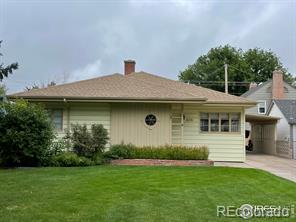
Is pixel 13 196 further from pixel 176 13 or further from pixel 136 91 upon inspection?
pixel 176 13

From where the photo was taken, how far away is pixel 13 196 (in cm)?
843

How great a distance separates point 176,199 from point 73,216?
7.93 feet

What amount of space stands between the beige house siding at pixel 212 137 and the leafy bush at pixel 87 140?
152 inches

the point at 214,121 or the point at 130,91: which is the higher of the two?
the point at 130,91

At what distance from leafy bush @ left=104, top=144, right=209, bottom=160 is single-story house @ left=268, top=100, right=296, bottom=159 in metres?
8.72

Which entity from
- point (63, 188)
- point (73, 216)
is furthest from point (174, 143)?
point (73, 216)

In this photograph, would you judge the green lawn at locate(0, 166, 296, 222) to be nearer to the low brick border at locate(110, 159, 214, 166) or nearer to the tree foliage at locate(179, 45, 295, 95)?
the low brick border at locate(110, 159, 214, 166)

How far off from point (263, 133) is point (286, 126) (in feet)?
15.7

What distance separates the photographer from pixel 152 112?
1738 centimetres

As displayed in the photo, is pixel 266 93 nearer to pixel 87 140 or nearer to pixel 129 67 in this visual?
pixel 129 67

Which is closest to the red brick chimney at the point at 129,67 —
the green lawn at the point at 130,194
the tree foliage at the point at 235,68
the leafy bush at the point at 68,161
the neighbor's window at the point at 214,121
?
the neighbor's window at the point at 214,121

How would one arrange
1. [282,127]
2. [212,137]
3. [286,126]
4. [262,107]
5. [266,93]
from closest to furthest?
1. [212,137]
2. [286,126]
3. [282,127]
4. [262,107]
5. [266,93]

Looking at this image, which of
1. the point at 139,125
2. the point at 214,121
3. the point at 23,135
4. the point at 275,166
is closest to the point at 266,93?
the point at 214,121

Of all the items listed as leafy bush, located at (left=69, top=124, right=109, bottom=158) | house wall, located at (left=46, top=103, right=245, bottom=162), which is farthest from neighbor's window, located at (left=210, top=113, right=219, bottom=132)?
leafy bush, located at (left=69, top=124, right=109, bottom=158)
